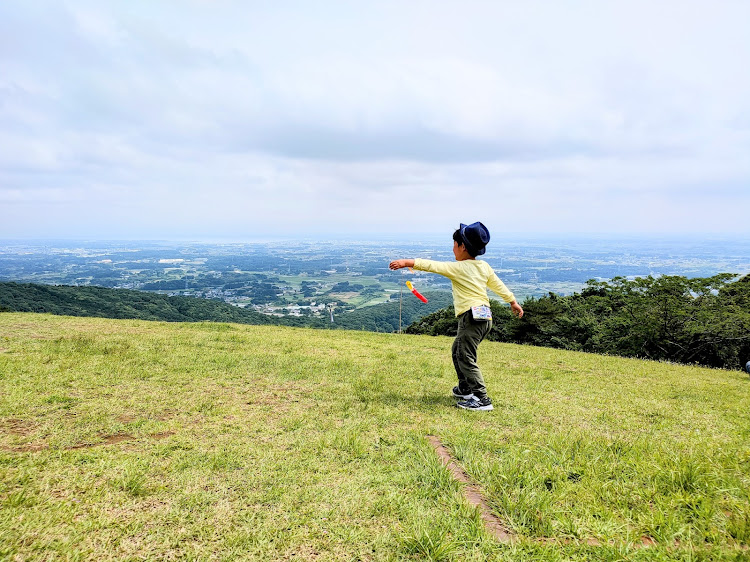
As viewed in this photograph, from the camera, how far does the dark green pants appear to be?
190 inches

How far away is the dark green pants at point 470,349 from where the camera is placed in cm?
482

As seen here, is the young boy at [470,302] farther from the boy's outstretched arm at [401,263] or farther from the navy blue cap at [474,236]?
the boy's outstretched arm at [401,263]

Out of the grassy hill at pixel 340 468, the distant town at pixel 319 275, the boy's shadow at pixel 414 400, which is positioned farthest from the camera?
the distant town at pixel 319 275

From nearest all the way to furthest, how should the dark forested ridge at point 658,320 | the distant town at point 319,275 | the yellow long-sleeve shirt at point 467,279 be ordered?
1. the yellow long-sleeve shirt at point 467,279
2. the dark forested ridge at point 658,320
3. the distant town at point 319,275

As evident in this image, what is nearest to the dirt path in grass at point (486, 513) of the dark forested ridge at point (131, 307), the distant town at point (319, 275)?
the dark forested ridge at point (131, 307)

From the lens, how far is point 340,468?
9.88 feet

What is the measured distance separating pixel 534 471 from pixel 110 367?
20.9ft

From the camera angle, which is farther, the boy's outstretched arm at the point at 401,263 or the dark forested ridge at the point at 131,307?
the dark forested ridge at the point at 131,307

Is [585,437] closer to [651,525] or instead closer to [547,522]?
[651,525]

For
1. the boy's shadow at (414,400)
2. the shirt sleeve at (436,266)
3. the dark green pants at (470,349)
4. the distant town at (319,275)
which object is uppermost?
the shirt sleeve at (436,266)

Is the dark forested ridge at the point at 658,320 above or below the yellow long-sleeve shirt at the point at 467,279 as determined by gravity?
below

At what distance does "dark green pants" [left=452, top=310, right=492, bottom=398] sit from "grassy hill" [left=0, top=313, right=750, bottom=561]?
0.41 m

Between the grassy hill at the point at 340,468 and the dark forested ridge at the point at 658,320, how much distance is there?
40.9ft

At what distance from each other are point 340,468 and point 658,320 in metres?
19.9
